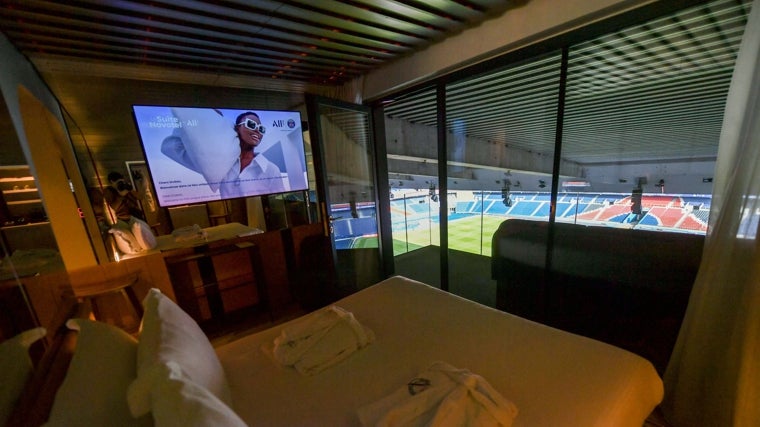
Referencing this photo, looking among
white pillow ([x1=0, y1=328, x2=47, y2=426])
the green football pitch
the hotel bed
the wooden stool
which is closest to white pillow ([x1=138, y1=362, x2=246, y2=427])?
the hotel bed

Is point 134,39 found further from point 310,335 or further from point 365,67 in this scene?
point 310,335

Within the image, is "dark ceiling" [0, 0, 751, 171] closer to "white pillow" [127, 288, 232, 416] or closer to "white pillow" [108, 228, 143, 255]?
"white pillow" [108, 228, 143, 255]

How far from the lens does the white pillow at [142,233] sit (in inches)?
88.3

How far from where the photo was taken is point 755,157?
1162 millimetres

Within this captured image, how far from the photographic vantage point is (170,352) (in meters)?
0.89

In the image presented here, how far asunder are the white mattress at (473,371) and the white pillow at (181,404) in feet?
1.42

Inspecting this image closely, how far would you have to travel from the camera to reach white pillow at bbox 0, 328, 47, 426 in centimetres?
73

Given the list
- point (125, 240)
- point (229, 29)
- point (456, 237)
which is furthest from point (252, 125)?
point (456, 237)

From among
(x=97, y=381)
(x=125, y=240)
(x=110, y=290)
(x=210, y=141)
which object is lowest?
(x=110, y=290)

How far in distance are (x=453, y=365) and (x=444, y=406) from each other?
0.32 meters

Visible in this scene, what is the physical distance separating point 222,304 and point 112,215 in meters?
1.29

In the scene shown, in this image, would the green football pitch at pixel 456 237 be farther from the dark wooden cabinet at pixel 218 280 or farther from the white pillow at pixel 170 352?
the white pillow at pixel 170 352

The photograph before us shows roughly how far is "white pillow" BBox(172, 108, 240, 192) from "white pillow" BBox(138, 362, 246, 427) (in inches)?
85.4

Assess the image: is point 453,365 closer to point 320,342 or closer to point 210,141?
point 320,342
